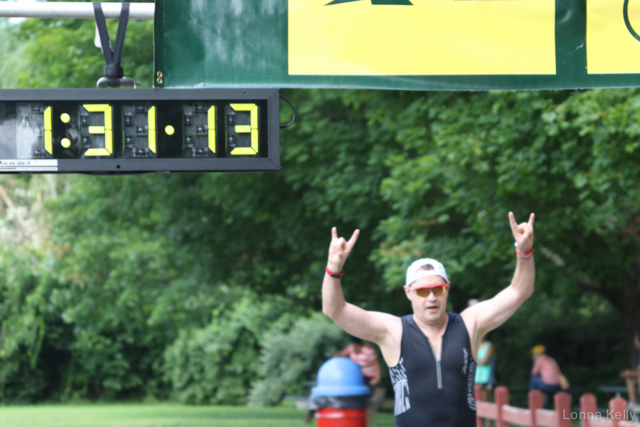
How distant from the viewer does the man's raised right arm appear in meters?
4.40

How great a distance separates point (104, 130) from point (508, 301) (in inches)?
89.7

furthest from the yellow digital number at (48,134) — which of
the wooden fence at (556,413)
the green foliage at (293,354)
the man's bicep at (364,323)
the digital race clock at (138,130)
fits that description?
the green foliage at (293,354)

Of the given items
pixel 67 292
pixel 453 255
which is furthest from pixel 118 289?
pixel 453 255

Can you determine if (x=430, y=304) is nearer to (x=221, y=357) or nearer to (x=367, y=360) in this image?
(x=367, y=360)

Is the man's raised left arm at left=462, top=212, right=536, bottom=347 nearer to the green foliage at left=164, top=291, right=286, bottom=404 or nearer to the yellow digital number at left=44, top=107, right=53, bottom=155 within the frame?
the yellow digital number at left=44, top=107, right=53, bottom=155

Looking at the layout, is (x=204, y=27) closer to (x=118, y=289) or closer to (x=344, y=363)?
(x=344, y=363)

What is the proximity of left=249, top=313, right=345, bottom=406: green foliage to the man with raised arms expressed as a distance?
2290 cm

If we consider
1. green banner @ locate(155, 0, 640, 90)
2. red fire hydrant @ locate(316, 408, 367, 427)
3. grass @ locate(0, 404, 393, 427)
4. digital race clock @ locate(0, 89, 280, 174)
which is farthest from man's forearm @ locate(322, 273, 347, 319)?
grass @ locate(0, 404, 393, 427)

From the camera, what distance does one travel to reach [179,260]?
19375mm

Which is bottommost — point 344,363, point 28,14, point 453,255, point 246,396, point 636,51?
point 246,396

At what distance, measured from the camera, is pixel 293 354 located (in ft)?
95.6

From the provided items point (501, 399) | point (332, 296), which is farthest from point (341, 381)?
point (501, 399)

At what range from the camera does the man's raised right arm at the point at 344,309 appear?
4.40 meters

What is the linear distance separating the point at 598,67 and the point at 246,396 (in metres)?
30.3
